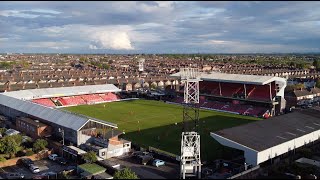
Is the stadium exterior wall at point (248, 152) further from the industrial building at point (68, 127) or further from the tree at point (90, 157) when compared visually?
the tree at point (90, 157)

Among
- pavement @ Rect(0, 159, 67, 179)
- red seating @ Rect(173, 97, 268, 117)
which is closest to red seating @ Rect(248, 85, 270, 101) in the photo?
red seating @ Rect(173, 97, 268, 117)

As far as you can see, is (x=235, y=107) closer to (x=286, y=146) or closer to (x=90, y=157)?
(x=286, y=146)

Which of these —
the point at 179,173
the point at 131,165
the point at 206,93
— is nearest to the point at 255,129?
the point at 179,173

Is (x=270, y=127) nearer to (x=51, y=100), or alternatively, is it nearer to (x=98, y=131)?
(x=98, y=131)

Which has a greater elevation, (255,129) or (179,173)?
(255,129)

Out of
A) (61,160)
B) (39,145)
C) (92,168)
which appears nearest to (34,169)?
(61,160)

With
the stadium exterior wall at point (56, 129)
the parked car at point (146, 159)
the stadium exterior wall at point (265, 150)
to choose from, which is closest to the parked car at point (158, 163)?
the parked car at point (146, 159)
